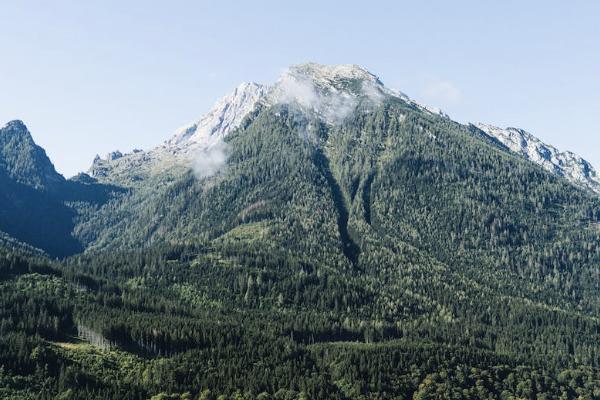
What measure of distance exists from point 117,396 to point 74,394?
1333cm

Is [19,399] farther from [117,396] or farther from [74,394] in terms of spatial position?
[117,396]

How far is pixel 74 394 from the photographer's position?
7844 inches

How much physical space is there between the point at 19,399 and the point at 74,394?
15.9 meters

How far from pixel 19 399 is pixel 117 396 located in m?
29.0

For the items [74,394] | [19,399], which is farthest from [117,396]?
[19,399]

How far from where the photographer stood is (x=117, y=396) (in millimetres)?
199875

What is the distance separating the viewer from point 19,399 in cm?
19462
